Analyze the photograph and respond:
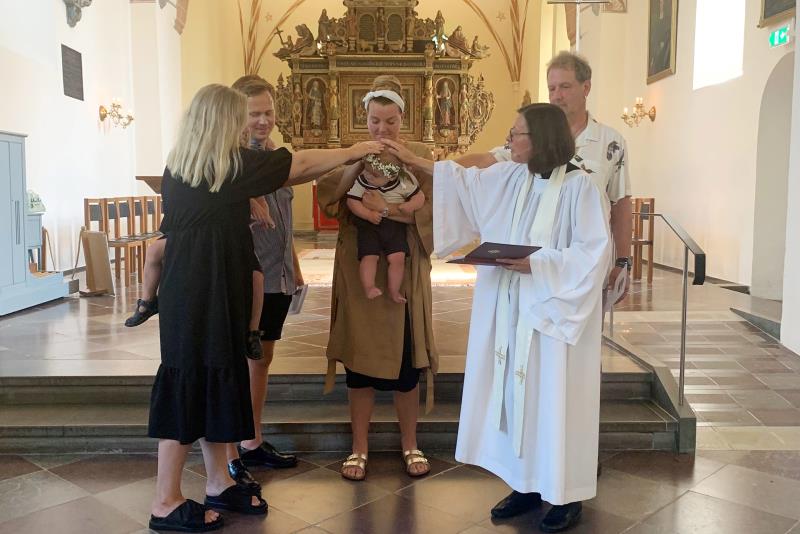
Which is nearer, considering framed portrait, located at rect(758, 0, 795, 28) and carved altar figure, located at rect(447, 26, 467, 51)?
framed portrait, located at rect(758, 0, 795, 28)

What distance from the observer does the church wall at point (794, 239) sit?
5.51m

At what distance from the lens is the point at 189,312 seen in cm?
269

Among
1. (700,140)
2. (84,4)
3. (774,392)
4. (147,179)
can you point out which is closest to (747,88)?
(700,140)

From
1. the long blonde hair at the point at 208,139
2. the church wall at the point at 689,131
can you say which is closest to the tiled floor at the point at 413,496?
the long blonde hair at the point at 208,139

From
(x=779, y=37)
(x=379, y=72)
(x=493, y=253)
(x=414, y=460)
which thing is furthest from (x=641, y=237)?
(x=493, y=253)

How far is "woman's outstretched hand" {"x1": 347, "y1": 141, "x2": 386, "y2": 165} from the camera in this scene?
289 cm

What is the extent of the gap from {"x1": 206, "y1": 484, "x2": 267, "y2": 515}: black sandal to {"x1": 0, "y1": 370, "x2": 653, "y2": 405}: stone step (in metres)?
1.09

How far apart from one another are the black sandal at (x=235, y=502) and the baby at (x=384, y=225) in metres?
0.94

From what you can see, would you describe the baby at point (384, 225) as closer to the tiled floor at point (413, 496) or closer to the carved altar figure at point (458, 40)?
the tiled floor at point (413, 496)

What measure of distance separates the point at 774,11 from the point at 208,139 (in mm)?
7022

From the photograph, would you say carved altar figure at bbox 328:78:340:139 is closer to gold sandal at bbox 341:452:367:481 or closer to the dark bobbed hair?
gold sandal at bbox 341:452:367:481

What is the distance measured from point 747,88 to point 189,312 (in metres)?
7.78

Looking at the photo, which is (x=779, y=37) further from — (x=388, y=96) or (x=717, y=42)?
(x=388, y=96)

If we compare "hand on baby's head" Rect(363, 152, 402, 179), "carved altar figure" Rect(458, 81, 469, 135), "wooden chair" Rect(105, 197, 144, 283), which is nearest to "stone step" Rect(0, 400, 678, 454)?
"hand on baby's head" Rect(363, 152, 402, 179)
